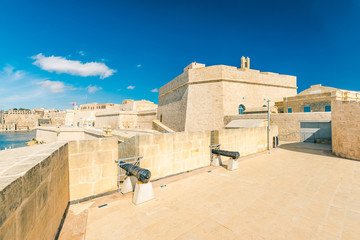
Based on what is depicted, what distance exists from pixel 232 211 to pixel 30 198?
373 centimetres

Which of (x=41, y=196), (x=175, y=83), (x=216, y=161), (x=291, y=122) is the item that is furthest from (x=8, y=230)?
(x=175, y=83)

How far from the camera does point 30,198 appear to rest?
189 cm

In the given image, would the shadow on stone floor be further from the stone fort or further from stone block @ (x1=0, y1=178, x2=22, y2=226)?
stone block @ (x1=0, y1=178, x2=22, y2=226)

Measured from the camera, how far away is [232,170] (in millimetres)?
6664

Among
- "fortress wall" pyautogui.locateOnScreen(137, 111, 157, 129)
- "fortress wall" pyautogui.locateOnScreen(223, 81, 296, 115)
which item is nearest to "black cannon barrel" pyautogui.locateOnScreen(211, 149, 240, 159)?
"fortress wall" pyautogui.locateOnScreen(223, 81, 296, 115)

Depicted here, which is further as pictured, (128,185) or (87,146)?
(128,185)

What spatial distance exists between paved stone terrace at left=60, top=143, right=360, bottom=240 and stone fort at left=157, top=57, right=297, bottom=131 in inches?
622

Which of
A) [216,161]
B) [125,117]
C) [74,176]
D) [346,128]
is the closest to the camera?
[74,176]

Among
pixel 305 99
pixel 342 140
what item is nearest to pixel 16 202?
pixel 342 140

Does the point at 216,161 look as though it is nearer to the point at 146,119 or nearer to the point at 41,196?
the point at 41,196

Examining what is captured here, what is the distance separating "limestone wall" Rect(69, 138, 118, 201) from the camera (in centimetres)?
416

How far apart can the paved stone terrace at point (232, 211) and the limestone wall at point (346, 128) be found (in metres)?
3.64

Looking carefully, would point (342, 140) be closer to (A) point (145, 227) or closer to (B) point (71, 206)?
(A) point (145, 227)

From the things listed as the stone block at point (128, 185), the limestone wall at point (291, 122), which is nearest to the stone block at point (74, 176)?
the stone block at point (128, 185)
